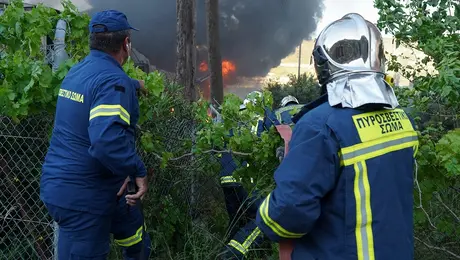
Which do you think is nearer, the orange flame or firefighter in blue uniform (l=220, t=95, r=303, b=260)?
firefighter in blue uniform (l=220, t=95, r=303, b=260)

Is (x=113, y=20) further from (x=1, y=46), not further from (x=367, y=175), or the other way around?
(x=367, y=175)

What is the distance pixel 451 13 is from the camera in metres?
3.91

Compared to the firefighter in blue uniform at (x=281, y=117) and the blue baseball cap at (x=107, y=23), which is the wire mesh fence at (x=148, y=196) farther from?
the blue baseball cap at (x=107, y=23)

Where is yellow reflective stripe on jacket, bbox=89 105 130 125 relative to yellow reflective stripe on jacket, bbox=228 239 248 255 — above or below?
above

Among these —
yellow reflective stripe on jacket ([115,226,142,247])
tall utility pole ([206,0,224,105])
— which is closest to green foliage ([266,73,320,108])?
tall utility pole ([206,0,224,105])

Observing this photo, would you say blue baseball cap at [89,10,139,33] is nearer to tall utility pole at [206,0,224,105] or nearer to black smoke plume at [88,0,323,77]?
tall utility pole at [206,0,224,105]

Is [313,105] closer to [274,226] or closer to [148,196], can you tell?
[274,226]

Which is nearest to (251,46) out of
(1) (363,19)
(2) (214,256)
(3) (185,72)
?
(3) (185,72)

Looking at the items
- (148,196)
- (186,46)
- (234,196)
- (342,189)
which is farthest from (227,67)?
(342,189)

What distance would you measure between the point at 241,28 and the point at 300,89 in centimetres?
952

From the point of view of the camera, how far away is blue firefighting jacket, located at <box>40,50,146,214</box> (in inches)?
117

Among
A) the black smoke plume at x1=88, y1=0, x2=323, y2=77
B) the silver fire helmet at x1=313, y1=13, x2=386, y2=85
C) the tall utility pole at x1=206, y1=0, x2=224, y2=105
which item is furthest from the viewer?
the black smoke plume at x1=88, y1=0, x2=323, y2=77

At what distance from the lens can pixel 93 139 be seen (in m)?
2.95

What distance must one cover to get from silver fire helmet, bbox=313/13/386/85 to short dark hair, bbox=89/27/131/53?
147cm
